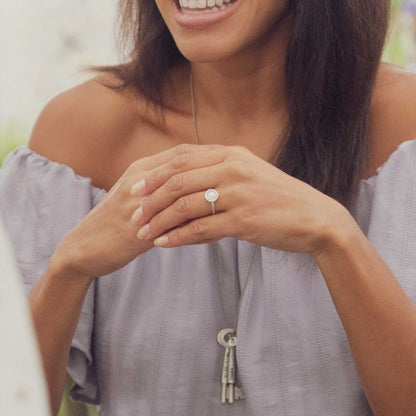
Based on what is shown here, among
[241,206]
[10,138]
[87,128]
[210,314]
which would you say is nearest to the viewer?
[241,206]

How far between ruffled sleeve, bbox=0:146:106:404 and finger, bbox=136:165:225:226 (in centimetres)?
37

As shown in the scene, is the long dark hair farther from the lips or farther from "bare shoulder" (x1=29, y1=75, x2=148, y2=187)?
"bare shoulder" (x1=29, y1=75, x2=148, y2=187)

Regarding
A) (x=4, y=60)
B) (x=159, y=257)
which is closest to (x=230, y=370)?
(x=159, y=257)

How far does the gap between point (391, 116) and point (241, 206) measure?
46cm

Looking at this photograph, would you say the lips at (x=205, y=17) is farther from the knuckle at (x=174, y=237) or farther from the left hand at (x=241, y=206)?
the knuckle at (x=174, y=237)

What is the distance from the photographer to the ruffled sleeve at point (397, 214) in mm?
1265

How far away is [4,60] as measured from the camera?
382 cm

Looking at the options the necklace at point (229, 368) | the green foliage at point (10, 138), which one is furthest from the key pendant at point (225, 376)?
the green foliage at point (10, 138)

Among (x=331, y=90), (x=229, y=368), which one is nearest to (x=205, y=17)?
(x=331, y=90)

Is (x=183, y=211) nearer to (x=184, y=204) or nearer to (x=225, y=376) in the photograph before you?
(x=184, y=204)

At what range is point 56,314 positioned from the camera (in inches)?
50.5

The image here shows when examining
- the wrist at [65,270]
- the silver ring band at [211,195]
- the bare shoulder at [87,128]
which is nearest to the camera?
the silver ring band at [211,195]

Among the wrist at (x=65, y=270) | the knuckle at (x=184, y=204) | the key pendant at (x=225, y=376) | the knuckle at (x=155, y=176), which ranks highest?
the knuckle at (x=155, y=176)

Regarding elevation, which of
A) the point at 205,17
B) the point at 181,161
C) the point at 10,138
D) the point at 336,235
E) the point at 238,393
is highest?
the point at 205,17
